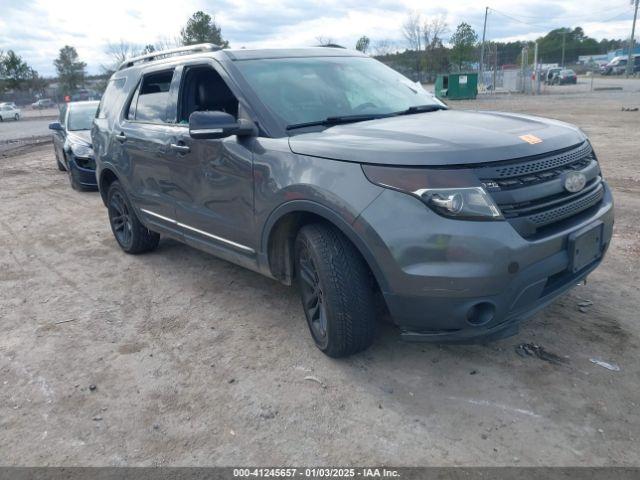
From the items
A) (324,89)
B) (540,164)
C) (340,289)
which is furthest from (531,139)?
(324,89)

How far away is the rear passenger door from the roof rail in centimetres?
24

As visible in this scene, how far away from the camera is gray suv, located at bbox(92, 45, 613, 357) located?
2.73 meters

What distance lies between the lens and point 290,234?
11.9ft

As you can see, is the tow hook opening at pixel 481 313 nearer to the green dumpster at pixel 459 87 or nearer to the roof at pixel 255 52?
the roof at pixel 255 52

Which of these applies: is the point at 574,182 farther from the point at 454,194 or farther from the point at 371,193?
the point at 371,193

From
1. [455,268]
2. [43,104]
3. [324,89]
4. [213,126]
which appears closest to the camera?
[455,268]

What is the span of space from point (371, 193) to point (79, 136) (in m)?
9.01

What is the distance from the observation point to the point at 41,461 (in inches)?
108

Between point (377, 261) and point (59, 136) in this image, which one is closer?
point (377, 261)

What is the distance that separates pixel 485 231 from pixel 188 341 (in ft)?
7.43

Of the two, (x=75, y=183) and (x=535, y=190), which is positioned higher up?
(x=535, y=190)

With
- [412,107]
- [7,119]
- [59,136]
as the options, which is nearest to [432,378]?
[412,107]

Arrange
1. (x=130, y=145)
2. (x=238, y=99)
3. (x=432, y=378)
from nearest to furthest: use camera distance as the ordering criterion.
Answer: (x=432, y=378) < (x=238, y=99) < (x=130, y=145)

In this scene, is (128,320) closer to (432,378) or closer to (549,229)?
(432,378)
